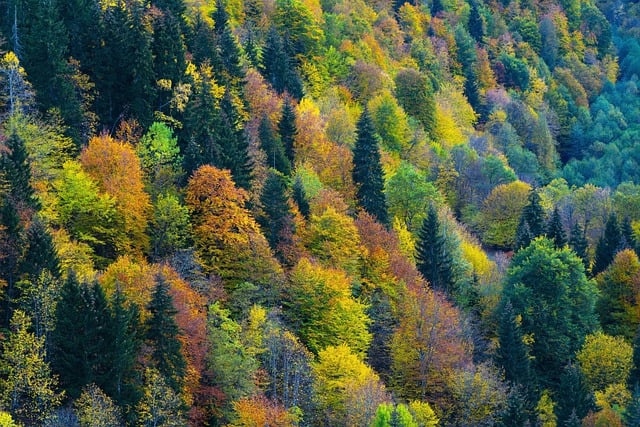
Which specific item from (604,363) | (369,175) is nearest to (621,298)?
(604,363)

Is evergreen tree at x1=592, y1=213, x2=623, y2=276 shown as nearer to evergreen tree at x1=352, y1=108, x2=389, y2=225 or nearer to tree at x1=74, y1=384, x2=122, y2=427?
evergreen tree at x1=352, y1=108, x2=389, y2=225

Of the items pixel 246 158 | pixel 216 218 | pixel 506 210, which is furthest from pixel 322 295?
pixel 506 210

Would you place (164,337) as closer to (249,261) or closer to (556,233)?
(249,261)

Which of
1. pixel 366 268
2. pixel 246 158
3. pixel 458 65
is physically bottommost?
pixel 458 65

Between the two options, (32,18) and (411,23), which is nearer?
(32,18)

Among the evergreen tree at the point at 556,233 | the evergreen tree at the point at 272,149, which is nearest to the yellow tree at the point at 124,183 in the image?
the evergreen tree at the point at 272,149

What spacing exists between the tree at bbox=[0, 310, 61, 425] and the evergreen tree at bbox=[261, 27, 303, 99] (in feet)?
194

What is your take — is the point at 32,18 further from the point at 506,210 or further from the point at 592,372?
the point at 506,210

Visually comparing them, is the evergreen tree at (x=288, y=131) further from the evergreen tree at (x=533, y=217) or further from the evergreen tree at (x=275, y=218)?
the evergreen tree at (x=533, y=217)

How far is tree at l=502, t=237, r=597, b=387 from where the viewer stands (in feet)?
285

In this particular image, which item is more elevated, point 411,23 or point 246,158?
point 246,158

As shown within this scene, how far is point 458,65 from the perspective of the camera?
6811 inches

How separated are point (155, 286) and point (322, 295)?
16.2m

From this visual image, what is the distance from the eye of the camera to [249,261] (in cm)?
7319
